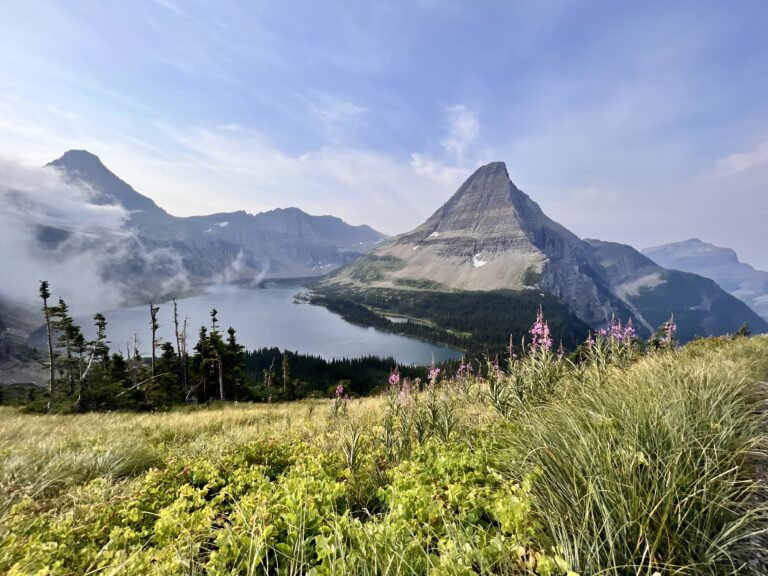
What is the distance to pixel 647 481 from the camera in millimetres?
3119

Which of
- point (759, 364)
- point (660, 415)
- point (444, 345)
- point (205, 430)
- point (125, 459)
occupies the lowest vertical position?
point (444, 345)

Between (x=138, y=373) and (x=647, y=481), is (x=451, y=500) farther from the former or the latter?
(x=138, y=373)

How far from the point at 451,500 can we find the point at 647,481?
1.85 metres

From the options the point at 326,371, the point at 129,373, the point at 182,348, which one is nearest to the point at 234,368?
the point at 182,348

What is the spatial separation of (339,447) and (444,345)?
653 feet

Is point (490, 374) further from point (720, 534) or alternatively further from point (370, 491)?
point (720, 534)

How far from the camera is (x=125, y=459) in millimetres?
6602

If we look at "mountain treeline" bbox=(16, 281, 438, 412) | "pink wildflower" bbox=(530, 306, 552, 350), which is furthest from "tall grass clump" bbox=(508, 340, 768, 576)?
"mountain treeline" bbox=(16, 281, 438, 412)

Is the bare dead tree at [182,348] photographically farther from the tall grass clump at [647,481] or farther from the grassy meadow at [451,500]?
the tall grass clump at [647,481]

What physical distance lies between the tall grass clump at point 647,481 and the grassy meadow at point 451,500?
2 cm

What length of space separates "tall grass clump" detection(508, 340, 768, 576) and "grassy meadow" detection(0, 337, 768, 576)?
0.08ft

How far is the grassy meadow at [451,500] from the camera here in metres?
2.66

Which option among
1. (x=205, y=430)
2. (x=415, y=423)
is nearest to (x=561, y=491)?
(x=415, y=423)

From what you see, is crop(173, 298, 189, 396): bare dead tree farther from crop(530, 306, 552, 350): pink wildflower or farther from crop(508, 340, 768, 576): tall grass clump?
crop(508, 340, 768, 576): tall grass clump
